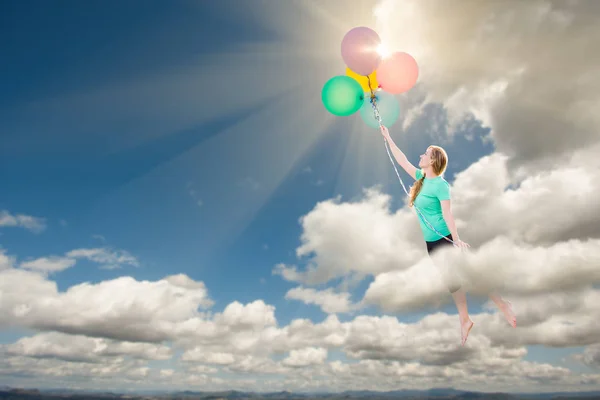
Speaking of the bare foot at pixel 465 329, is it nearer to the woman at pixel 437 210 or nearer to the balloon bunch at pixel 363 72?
the woman at pixel 437 210

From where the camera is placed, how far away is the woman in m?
5.82

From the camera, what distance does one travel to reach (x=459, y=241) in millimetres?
5754

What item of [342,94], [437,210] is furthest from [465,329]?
[342,94]

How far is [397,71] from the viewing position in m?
6.87

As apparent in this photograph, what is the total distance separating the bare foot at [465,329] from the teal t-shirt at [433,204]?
166 centimetres

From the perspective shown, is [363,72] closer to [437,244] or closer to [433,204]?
[433,204]

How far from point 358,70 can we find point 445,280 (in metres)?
4.06

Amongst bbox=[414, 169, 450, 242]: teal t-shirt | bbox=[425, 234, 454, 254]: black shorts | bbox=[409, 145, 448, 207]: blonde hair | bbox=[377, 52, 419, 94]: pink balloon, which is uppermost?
bbox=[377, 52, 419, 94]: pink balloon

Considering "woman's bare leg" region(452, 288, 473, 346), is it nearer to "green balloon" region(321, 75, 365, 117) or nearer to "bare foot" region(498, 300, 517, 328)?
"bare foot" region(498, 300, 517, 328)

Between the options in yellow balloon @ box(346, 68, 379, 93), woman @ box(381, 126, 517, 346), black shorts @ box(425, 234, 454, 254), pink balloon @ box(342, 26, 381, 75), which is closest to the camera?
woman @ box(381, 126, 517, 346)

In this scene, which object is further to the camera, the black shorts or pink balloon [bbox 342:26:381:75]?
pink balloon [bbox 342:26:381:75]

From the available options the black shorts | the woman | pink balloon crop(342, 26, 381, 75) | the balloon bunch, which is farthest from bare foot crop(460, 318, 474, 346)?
pink balloon crop(342, 26, 381, 75)

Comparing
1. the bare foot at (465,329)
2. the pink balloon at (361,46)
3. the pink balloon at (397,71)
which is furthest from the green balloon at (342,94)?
the bare foot at (465,329)

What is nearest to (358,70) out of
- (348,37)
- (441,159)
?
(348,37)
